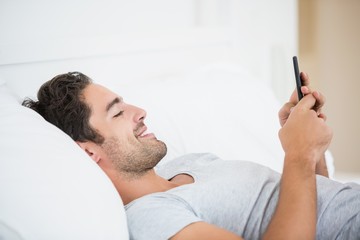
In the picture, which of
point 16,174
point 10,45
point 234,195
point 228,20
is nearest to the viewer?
point 16,174

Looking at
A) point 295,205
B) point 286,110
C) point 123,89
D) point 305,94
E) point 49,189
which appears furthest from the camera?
point 123,89

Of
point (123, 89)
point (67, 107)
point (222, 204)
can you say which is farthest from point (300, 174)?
point (123, 89)

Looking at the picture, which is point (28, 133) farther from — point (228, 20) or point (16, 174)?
point (228, 20)

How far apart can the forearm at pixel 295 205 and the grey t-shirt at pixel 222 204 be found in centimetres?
10

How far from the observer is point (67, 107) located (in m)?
1.13

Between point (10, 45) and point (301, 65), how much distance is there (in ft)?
7.05

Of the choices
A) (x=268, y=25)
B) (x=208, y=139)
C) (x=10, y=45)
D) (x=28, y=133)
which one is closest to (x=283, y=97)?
(x=268, y=25)

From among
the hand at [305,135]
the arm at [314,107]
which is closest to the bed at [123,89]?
the arm at [314,107]

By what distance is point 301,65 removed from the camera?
3.01m

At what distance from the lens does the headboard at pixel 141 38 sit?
4.30 feet

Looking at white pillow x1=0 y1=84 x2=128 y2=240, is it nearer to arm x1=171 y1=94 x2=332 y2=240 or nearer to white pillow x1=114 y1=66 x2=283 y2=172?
arm x1=171 y1=94 x2=332 y2=240

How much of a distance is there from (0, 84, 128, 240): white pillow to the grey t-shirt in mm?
69

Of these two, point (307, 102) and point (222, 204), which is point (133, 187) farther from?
point (307, 102)

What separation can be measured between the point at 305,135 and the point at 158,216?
35 centimetres
